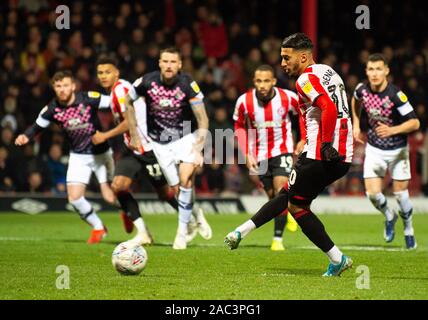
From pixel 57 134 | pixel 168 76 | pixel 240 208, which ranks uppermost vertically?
pixel 168 76

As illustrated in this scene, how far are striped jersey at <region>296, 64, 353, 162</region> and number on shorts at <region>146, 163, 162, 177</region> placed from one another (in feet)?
13.5

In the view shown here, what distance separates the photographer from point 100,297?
7.76 metres

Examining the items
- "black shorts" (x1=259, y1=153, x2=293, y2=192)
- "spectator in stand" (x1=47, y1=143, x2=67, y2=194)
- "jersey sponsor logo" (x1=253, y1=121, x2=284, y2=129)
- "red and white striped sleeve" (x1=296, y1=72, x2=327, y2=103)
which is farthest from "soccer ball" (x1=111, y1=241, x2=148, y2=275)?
"spectator in stand" (x1=47, y1=143, x2=67, y2=194)

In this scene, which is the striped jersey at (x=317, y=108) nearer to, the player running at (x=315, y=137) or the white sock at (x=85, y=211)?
the player running at (x=315, y=137)

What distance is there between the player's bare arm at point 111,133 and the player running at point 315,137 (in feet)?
13.0

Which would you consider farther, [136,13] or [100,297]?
[136,13]

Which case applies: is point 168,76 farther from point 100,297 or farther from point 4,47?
point 4,47

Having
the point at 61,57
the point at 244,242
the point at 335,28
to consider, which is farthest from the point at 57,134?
the point at 335,28

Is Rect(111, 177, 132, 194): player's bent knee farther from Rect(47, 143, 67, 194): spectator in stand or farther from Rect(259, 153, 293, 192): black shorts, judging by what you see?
Rect(47, 143, 67, 194): spectator in stand

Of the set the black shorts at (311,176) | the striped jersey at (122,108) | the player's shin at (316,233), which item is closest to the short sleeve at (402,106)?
the striped jersey at (122,108)

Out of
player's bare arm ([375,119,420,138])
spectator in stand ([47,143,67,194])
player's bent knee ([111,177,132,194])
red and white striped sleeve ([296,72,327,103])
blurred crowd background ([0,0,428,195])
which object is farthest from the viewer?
blurred crowd background ([0,0,428,195])

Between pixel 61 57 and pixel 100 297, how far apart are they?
12064mm

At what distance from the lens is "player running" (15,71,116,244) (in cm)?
1305

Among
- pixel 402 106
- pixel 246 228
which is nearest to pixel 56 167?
pixel 402 106
